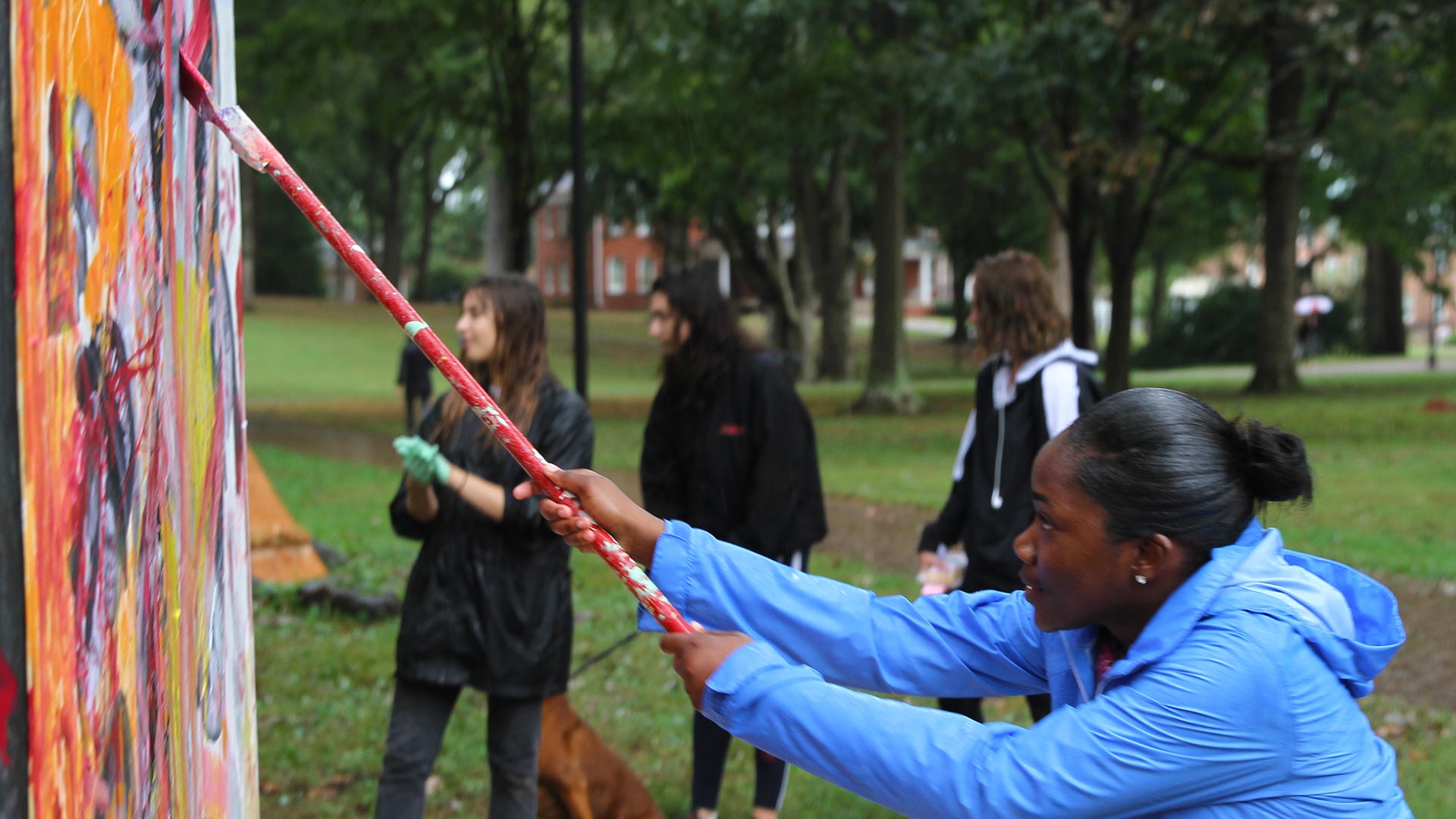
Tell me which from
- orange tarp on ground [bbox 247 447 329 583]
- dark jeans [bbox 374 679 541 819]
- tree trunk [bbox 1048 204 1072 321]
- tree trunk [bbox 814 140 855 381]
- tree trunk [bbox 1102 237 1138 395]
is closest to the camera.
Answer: dark jeans [bbox 374 679 541 819]

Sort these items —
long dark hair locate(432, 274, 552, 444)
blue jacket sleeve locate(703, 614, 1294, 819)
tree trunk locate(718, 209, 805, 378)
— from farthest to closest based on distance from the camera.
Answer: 1. tree trunk locate(718, 209, 805, 378)
2. long dark hair locate(432, 274, 552, 444)
3. blue jacket sleeve locate(703, 614, 1294, 819)

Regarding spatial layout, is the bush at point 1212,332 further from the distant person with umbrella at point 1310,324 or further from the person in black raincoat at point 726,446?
the person in black raincoat at point 726,446

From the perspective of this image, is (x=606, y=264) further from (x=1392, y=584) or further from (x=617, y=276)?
(x=1392, y=584)

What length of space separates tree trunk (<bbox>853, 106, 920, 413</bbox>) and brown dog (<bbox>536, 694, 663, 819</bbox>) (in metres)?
17.5

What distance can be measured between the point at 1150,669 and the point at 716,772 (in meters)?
3.08

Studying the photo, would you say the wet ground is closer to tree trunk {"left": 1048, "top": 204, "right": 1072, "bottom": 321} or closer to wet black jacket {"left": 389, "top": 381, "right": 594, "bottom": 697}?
wet black jacket {"left": 389, "top": 381, "right": 594, "bottom": 697}

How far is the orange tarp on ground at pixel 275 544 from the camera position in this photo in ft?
27.9

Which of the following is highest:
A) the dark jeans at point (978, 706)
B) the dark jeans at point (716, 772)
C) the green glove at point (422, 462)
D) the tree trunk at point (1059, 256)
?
the tree trunk at point (1059, 256)

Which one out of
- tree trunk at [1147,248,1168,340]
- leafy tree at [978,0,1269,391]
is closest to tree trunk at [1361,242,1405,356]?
tree trunk at [1147,248,1168,340]

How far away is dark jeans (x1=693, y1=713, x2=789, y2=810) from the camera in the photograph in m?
4.54

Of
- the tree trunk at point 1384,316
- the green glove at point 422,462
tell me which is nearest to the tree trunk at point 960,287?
the tree trunk at point 1384,316

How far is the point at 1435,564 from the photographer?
871cm

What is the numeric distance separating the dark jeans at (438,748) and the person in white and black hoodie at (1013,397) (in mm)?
1291

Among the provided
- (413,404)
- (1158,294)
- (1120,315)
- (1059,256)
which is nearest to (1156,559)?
(413,404)
